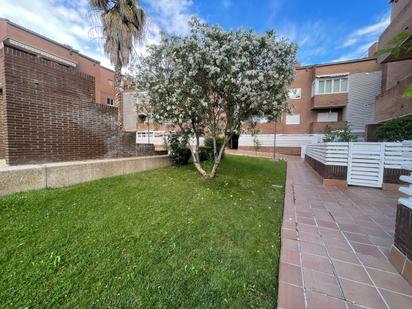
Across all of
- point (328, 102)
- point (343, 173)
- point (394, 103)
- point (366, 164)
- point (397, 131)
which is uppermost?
point (328, 102)

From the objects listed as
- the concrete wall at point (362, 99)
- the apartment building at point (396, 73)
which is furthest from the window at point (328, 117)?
the apartment building at point (396, 73)

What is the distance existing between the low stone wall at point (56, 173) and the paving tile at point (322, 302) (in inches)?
207

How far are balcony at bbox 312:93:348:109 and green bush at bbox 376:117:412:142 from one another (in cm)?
1284

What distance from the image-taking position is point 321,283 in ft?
6.81

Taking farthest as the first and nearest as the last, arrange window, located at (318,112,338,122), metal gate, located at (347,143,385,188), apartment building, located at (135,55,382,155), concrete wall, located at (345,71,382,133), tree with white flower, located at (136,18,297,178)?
1. window, located at (318,112,338,122)
2. apartment building, located at (135,55,382,155)
3. concrete wall, located at (345,71,382,133)
4. metal gate, located at (347,143,385,188)
5. tree with white flower, located at (136,18,297,178)

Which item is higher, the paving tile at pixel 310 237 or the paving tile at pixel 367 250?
the paving tile at pixel 367 250

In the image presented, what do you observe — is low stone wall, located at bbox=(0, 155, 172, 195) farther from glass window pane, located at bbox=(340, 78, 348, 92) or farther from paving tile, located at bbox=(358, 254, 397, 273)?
glass window pane, located at bbox=(340, 78, 348, 92)

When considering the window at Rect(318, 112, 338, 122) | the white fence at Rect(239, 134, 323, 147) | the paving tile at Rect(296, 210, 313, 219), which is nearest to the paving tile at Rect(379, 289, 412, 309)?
the paving tile at Rect(296, 210, 313, 219)

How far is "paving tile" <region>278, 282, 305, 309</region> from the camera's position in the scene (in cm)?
181

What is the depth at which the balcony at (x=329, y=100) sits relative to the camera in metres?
18.4

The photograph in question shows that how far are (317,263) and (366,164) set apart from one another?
531 centimetres

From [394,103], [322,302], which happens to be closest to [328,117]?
[394,103]

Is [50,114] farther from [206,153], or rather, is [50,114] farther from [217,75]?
[206,153]

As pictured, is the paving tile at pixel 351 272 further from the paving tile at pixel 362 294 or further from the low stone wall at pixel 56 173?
the low stone wall at pixel 56 173
